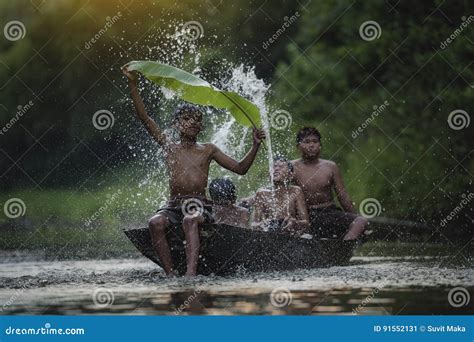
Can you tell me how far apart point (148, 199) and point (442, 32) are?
260 centimetres

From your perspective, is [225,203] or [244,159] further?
[225,203]

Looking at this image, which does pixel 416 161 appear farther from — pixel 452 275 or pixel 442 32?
pixel 452 275

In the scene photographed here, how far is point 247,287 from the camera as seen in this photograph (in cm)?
580

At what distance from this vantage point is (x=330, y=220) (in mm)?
6859

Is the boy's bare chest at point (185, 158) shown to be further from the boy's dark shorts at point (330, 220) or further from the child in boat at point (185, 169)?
the boy's dark shorts at point (330, 220)

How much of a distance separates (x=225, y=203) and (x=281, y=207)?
30 cm

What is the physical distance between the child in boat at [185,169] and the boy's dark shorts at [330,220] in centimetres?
82

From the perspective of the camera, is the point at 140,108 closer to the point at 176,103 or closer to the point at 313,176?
the point at 313,176

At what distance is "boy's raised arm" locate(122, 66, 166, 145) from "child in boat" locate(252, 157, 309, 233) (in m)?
0.76

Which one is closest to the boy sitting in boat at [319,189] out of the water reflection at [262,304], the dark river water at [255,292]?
the dark river water at [255,292]

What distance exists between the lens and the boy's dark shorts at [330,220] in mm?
6840

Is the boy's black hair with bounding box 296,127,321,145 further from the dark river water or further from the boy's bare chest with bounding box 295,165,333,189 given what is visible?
the dark river water

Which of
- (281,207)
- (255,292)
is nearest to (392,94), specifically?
(281,207)

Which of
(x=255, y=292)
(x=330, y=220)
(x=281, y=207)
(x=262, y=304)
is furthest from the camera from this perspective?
(x=330, y=220)
